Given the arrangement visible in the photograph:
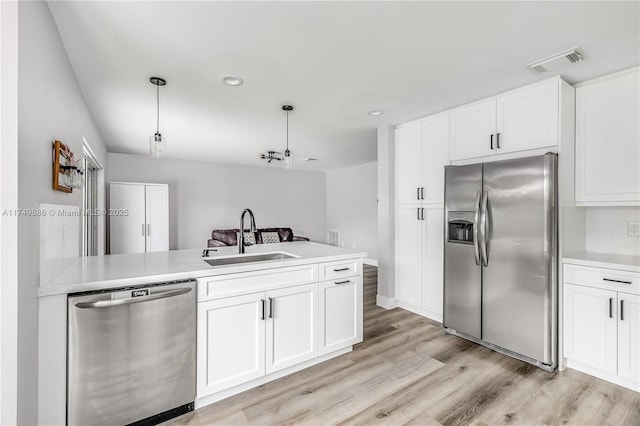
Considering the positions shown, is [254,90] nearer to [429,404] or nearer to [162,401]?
[162,401]

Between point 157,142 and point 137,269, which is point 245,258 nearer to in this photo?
point 137,269

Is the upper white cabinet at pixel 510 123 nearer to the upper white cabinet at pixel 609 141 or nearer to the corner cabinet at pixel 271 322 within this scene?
the upper white cabinet at pixel 609 141

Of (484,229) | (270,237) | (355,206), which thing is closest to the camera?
(484,229)

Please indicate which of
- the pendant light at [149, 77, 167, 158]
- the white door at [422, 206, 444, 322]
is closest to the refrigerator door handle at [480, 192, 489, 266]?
the white door at [422, 206, 444, 322]

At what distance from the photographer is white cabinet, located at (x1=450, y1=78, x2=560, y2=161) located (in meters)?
2.45

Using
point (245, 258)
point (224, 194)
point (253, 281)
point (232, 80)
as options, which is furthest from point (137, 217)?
point (253, 281)

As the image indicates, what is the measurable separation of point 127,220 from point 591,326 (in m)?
6.15

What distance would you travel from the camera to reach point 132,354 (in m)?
1.66

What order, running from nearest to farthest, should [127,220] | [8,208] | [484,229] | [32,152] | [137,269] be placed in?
1. [8,208]
2. [32,152]
3. [137,269]
4. [484,229]
5. [127,220]

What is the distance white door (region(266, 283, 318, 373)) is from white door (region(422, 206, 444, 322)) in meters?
1.66

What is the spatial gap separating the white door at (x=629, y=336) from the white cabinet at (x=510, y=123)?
1260mm

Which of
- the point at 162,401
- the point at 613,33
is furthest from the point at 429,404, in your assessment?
the point at 613,33

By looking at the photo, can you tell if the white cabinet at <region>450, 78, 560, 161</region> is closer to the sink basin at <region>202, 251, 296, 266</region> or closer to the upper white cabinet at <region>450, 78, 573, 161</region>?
the upper white cabinet at <region>450, 78, 573, 161</region>

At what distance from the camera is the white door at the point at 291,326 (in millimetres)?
2158
